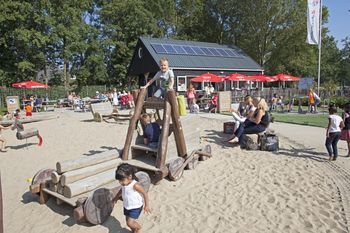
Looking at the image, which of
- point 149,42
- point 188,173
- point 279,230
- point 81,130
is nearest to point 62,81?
point 149,42

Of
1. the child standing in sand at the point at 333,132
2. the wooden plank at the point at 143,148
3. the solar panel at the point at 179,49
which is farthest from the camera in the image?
the solar panel at the point at 179,49

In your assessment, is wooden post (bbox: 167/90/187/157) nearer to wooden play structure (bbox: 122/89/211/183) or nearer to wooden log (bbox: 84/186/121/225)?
wooden play structure (bbox: 122/89/211/183)

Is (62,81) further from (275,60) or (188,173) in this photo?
(188,173)

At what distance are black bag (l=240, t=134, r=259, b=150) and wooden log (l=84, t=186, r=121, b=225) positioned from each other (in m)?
4.86

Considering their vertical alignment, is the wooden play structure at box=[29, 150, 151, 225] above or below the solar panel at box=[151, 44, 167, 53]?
below

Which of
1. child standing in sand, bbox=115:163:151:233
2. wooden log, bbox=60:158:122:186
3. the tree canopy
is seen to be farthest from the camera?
the tree canopy

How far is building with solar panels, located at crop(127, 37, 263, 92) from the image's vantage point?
28.9 metres

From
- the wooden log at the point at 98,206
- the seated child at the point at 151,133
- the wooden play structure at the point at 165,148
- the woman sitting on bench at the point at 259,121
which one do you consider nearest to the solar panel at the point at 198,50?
the woman sitting on bench at the point at 259,121

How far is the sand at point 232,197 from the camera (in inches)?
194

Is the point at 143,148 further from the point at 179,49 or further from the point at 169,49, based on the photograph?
the point at 179,49

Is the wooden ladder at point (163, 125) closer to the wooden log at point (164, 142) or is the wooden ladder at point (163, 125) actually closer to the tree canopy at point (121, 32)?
the wooden log at point (164, 142)

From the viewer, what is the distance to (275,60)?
1706 inches

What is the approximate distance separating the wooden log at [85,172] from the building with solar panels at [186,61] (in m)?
21.6

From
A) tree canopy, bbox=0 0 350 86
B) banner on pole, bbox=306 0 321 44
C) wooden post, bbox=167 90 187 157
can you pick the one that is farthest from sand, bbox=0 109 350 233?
tree canopy, bbox=0 0 350 86
